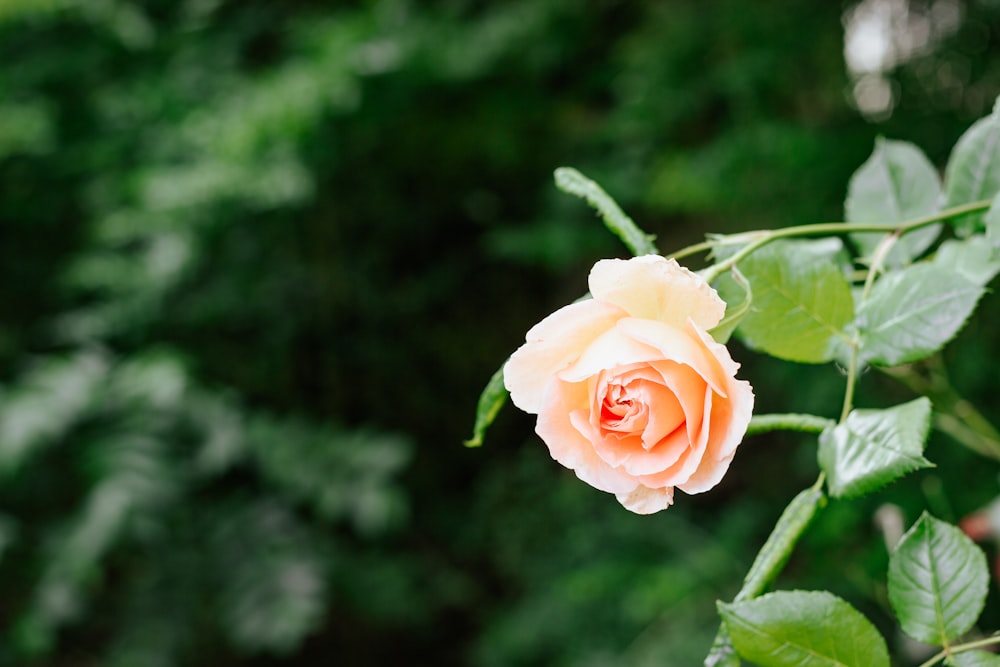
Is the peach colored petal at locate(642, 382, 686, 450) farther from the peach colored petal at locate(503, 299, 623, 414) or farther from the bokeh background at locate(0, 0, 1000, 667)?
the bokeh background at locate(0, 0, 1000, 667)

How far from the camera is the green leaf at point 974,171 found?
0.37 m

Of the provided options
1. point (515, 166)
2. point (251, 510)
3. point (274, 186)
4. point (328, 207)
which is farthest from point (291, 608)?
point (515, 166)

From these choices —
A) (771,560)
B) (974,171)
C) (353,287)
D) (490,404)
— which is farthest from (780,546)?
(353,287)

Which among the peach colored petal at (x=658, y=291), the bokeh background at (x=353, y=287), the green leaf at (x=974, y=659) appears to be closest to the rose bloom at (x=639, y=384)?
the peach colored petal at (x=658, y=291)

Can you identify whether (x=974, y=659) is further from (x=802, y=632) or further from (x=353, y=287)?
(x=353, y=287)

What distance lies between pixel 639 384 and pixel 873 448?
0.08 meters

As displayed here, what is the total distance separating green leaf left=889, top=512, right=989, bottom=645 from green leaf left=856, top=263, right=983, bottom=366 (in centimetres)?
6

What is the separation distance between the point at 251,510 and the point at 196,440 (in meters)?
0.17

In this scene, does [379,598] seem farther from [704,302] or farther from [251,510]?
[704,302]

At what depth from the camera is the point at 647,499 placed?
26 centimetres

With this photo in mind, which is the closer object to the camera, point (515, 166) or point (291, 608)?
point (291, 608)

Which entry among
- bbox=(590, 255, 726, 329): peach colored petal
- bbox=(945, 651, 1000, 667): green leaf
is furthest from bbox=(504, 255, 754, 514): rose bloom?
bbox=(945, 651, 1000, 667): green leaf

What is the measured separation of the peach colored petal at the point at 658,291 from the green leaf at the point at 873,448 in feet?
0.22

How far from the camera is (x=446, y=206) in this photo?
2.44 m
